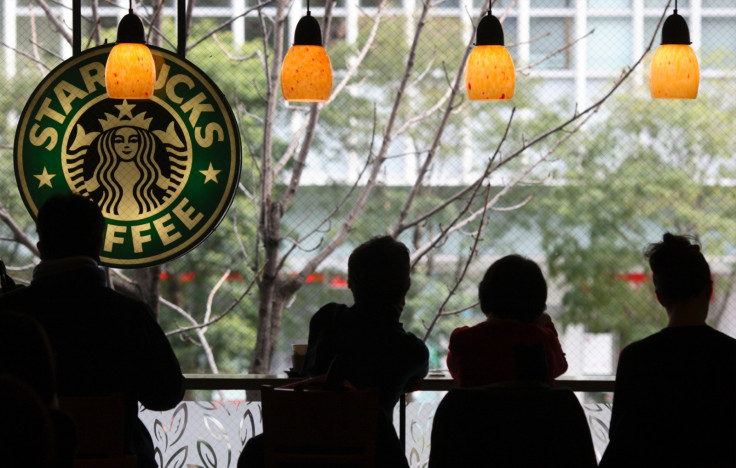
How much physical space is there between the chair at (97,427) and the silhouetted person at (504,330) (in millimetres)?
742

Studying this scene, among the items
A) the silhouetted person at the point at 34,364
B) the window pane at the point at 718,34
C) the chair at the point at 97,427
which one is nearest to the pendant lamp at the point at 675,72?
the chair at the point at 97,427

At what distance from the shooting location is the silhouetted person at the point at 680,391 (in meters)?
1.87

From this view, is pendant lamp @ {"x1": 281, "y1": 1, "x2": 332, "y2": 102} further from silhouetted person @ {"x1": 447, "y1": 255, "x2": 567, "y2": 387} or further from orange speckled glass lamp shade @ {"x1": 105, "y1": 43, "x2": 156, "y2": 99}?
silhouetted person @ {"x1": 447, "y1": 255, "x2": 567, "y2": 387}

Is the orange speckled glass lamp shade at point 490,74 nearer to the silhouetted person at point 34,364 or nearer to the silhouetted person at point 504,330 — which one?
the silhouetted person at point 504,330

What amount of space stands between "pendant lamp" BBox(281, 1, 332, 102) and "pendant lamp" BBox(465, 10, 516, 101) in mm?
387

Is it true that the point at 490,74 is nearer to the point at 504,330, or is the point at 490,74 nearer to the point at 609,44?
the point at 504,330

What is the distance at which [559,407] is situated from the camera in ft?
5.85

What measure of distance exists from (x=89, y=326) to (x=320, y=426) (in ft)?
1.66

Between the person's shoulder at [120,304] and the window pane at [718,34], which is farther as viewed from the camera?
the window pane at [718,34]

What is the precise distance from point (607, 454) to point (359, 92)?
8.00 m

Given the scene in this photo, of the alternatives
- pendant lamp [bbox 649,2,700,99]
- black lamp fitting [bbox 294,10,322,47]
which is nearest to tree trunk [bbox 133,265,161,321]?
black lamp fitting [bbox 294,10,322,47]

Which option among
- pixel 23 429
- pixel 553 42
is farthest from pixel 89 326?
pixel 553 42

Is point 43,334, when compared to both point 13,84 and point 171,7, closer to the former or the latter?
point 13,84

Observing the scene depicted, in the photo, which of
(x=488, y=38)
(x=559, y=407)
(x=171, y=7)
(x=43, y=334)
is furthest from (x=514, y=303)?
(x=171, y=7)
